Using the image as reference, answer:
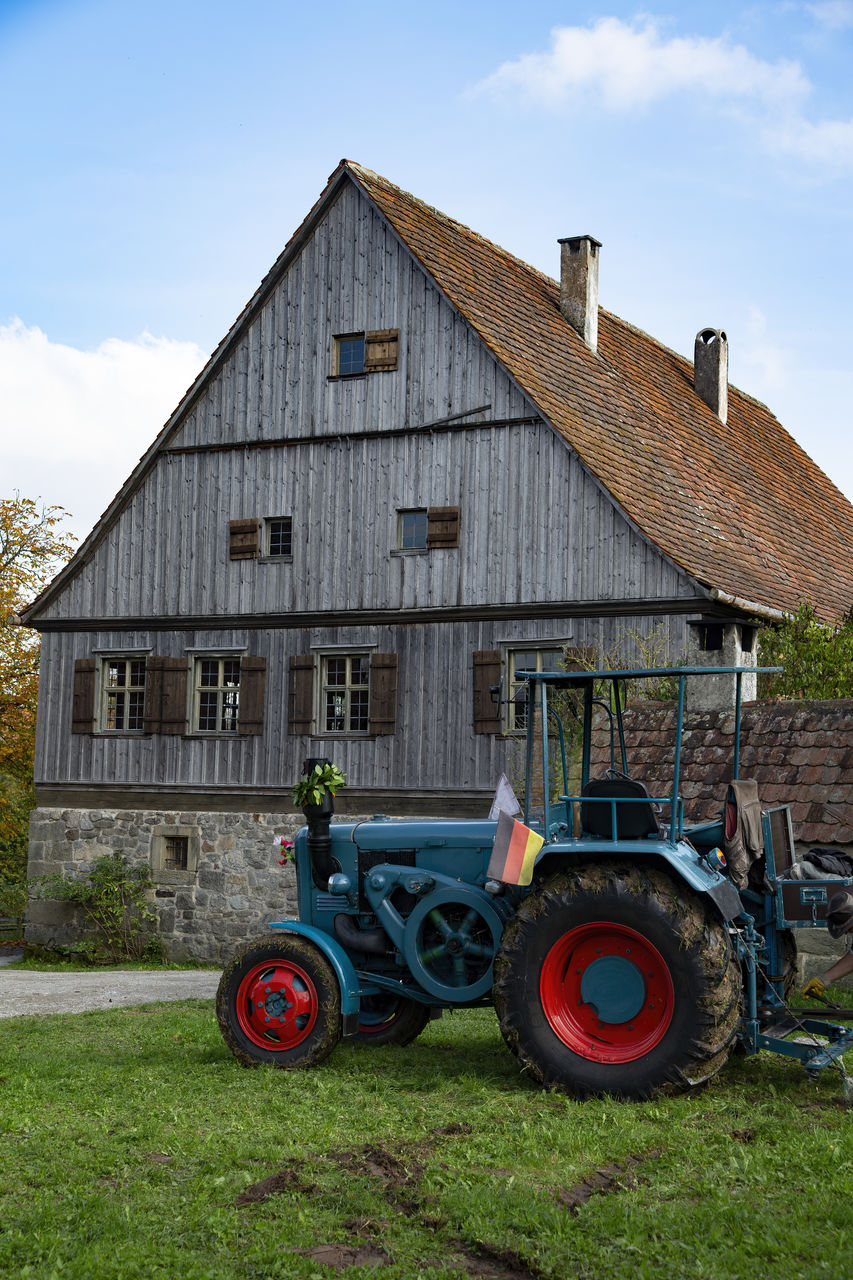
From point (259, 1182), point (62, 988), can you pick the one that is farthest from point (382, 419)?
point (259, 1182)

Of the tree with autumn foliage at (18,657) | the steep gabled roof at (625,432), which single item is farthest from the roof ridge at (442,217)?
the tree with autumn foliage at (18,657)

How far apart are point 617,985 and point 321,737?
477 inches

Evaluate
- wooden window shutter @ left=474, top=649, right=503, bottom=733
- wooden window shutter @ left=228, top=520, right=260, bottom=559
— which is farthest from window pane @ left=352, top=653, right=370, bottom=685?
wooden window shutter @ left=228, top=520, right=260, bottom=559

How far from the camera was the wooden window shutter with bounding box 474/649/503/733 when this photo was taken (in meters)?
17.4

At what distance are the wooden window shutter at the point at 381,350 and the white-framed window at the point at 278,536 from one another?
95.5 inches

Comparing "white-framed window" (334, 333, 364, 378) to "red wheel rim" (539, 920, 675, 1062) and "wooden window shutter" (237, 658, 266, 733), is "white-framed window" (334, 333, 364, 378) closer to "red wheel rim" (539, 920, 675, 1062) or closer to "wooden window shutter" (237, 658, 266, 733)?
"wooden window shutter" (237, 658, 266, 733)

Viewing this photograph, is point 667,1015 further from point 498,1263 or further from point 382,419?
point 382,419

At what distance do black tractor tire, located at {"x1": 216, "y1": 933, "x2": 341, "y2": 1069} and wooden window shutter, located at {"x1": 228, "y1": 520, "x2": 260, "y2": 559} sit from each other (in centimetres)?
1198

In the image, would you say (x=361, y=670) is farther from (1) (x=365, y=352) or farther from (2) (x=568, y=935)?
(2) (x=568, y=935)

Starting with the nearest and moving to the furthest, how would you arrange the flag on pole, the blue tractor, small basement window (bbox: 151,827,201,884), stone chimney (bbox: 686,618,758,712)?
the blue tractor → the flag on pole → stone chimney (bbox: 686,618,758,712) → small basement window (bbox: 151,827,201,884)

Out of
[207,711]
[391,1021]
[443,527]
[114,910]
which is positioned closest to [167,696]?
[207,711]

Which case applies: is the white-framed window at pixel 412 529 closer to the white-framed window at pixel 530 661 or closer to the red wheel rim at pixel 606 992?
the white-framed window at pixel 530 661

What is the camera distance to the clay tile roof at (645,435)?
17.6 m

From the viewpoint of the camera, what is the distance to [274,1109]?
6402 millimetres
